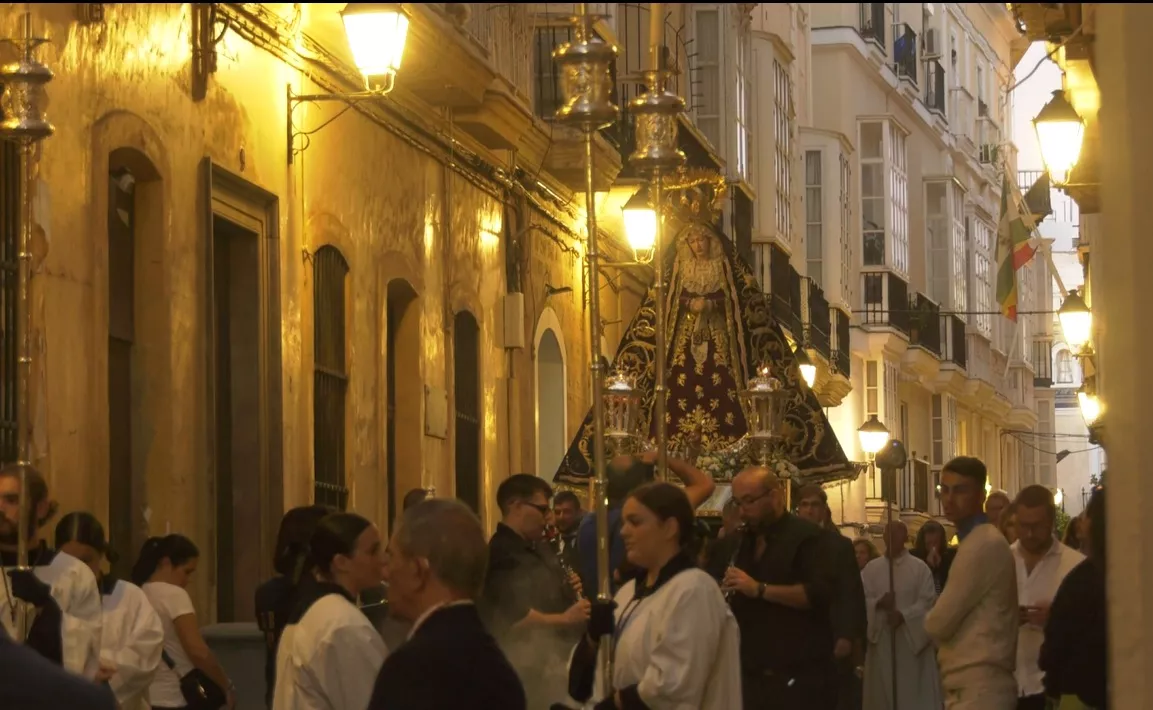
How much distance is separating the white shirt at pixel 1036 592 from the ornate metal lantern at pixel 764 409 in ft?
15.3

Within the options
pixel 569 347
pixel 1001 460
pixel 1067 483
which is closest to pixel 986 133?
pixel 1001 460

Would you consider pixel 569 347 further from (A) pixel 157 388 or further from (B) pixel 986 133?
(B) pixel 986 133

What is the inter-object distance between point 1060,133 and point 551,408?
21.6ft

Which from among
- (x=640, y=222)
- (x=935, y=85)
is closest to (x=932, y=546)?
(x=640, y=222)

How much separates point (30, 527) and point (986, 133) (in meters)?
42.5

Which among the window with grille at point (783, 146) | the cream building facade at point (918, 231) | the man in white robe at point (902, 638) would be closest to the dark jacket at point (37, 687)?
the man in white robe at point (902, 638)

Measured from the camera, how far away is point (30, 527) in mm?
8016

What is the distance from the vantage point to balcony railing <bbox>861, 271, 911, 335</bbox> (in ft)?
125

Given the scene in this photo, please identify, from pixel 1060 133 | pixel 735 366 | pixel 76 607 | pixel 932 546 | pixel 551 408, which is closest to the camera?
pixel 76 607

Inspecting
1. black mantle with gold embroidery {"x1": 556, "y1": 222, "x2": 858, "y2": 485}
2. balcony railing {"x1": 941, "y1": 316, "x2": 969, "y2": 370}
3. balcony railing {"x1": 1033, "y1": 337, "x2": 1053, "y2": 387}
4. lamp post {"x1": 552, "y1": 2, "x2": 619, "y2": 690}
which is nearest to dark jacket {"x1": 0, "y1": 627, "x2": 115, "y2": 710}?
lamp post {"x1": 552, "y1": 2, "x2": 619, "y2": 690}

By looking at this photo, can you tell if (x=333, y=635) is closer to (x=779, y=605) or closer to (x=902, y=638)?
(x=779, y=605)

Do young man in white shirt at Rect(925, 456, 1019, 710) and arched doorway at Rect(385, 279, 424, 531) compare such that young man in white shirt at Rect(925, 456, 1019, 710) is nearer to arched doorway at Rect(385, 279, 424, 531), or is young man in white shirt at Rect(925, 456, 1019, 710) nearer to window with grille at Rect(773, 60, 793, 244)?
arched doorway at Rect(385, 279, 424, 531)

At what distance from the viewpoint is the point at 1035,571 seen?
10.6m

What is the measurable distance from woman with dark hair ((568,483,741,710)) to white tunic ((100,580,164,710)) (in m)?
2.12
